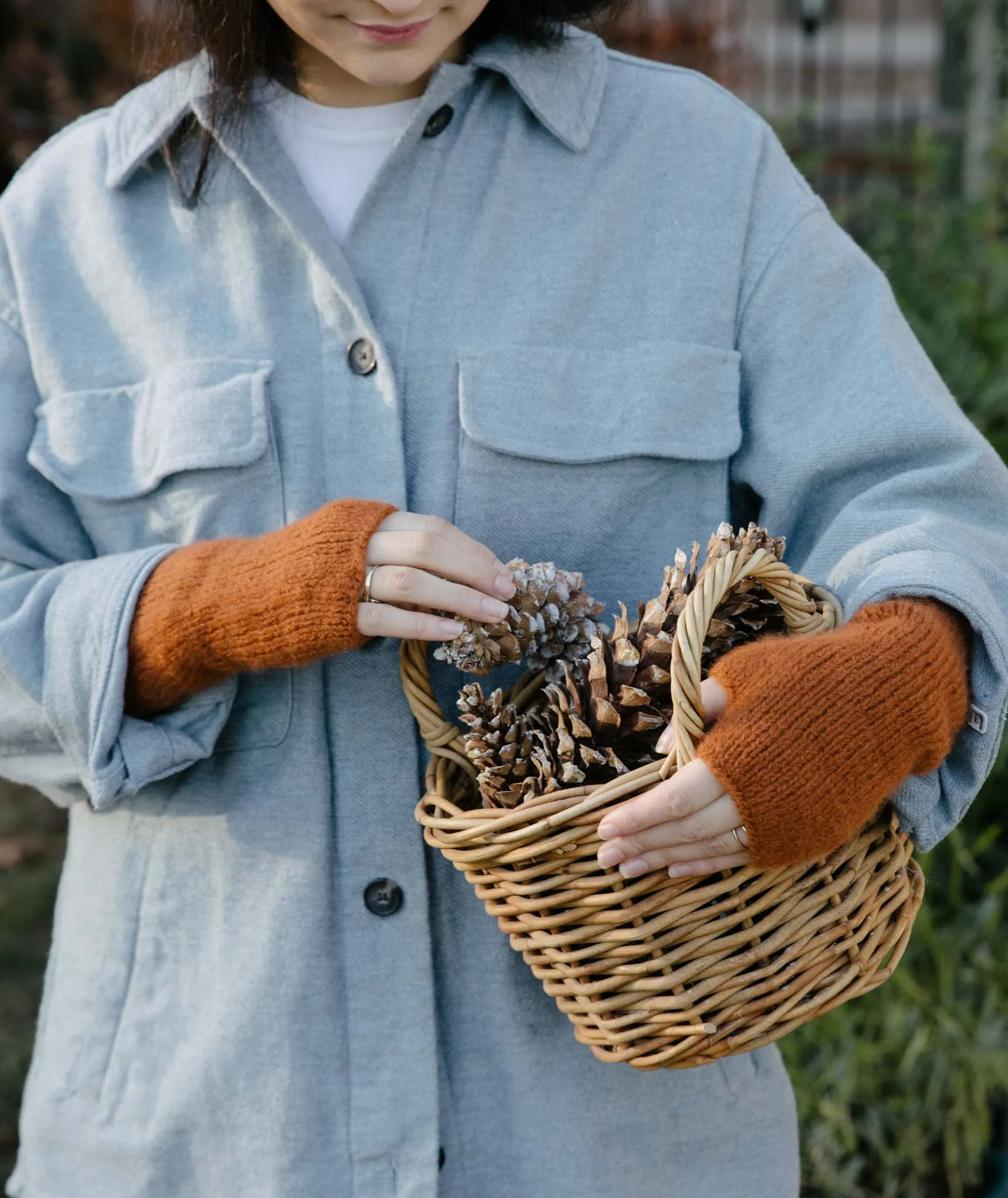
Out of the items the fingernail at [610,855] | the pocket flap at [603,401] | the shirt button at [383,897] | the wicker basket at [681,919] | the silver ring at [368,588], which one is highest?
the pocket flap at [603,401]

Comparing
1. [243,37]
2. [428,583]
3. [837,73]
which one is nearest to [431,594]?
[428,583]

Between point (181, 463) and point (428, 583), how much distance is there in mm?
381

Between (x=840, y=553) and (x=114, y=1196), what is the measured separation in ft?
3.53

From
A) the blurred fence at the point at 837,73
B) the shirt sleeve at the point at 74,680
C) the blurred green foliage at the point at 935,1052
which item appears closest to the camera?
the shirt sleeve at the point at 74,680

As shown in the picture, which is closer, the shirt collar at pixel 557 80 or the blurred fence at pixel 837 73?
the shirt collar at pixel 557 80

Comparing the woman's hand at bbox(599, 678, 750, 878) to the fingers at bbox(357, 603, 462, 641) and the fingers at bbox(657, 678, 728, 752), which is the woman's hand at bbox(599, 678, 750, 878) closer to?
the fingers at bbox(657, 678, 728, 752)

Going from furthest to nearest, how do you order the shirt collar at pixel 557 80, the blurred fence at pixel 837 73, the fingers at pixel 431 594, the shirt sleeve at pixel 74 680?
the blurred fence at pixel 837 73 < the shirt collar at pixel 557 80 < the shirt sleeve at pixel 74 680 < the fingers at pixel 431 594

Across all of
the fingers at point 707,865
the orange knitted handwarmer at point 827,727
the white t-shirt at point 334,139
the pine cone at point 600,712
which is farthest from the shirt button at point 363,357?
the fingers at point 707,865

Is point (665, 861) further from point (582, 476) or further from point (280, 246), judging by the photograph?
point (280, 246)

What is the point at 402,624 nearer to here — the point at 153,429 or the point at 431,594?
the point at 431,594

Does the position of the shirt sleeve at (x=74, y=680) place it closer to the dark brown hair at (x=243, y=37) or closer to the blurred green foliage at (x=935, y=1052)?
the dark brown hair at (x=243, y=37)

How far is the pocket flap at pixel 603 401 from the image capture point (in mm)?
1464

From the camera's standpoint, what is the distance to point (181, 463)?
4.92 feet

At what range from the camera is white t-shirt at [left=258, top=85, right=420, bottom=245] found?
1.57 meters
